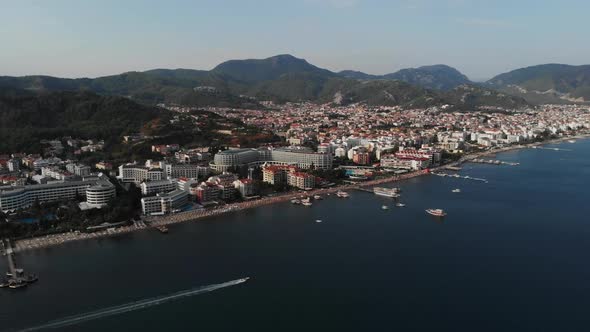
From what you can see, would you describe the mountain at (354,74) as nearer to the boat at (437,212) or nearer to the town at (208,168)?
the town at (208,168)

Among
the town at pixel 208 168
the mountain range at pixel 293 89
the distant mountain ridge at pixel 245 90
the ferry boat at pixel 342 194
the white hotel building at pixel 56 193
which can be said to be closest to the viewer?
the town at pixel 208 168

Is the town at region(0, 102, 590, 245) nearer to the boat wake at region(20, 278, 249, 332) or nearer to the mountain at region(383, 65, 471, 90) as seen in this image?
the boat wake at region(20, 278, 249, 332)

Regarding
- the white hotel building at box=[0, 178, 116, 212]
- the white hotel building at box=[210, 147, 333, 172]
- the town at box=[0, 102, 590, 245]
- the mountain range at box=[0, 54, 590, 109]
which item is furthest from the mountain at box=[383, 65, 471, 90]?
the white hotel building at box=[0, 178, 116, 212]

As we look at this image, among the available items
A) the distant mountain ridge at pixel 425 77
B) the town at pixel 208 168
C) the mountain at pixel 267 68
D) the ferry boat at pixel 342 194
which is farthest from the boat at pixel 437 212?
the distant mountain ridge at pixel 425 77

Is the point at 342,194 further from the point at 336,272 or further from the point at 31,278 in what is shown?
the point at 31,278

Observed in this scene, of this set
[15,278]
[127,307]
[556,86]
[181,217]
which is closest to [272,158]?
[181,217]
